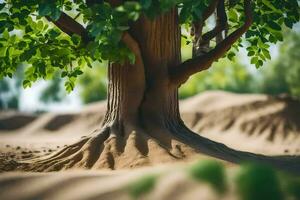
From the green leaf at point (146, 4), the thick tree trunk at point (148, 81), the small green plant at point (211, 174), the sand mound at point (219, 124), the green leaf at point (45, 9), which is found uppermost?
the green leaf at point (45, 9)

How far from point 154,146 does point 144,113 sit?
3.23ft

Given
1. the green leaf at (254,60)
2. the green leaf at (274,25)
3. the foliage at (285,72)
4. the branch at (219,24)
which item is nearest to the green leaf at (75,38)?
the branch at (219,24)

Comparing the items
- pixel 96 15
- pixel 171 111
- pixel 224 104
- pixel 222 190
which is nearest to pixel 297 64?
pixel 224 104

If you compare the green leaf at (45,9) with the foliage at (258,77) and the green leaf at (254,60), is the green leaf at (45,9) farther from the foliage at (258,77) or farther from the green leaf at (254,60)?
the foliage at (258,77)

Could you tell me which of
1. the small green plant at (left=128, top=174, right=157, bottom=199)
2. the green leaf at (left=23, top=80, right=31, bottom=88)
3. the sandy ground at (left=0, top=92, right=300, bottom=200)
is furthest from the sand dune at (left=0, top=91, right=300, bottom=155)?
the small green plant at (left=128, top=174, right=157, bottom=199)

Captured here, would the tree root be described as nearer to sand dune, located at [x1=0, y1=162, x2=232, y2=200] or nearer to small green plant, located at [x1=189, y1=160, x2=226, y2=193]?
sand dune, located at [x1=0, y1=162, x2=232, y2=200]

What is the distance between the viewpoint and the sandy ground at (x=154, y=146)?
433 centimetres

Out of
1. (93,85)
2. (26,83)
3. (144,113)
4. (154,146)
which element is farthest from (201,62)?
(93,85)

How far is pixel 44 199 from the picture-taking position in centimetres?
438

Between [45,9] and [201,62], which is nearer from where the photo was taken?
[45,9]

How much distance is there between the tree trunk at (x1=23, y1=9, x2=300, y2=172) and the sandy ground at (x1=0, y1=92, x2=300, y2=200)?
488 mm

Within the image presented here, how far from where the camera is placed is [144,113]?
25.4 feet

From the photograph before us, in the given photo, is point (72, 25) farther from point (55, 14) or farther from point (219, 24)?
point (219, 24)

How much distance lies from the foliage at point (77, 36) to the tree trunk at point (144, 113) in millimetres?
384
